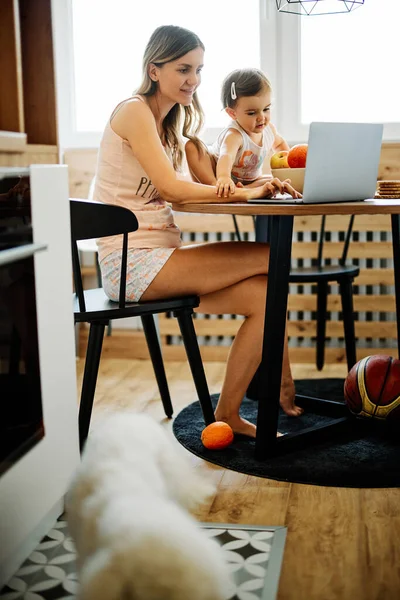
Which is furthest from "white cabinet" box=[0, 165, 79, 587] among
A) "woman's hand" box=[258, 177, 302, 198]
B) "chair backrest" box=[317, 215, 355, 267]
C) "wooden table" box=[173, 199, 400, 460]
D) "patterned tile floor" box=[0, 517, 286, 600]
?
"chair backrest" box=[317, 215, 355, 267]

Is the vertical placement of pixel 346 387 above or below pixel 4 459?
below

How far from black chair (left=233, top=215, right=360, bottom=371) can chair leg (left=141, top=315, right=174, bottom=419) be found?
52cm

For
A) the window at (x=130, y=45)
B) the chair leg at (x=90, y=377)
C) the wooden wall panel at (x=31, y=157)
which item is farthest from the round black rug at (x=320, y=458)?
the window at (x=130, y=45)

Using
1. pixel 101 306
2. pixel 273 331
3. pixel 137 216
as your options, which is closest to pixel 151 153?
pixel 137 216

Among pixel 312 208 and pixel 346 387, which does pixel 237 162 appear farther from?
pixel 346 387

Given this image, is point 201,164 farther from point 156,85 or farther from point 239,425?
point 239,425

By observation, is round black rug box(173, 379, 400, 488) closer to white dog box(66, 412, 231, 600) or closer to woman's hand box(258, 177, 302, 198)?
white dog box(66, 412, 231, 600)

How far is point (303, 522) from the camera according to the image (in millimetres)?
1827

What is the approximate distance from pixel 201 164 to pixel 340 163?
1.67 ft

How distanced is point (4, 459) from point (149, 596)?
35 cm

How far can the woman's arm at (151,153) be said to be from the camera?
2170mm

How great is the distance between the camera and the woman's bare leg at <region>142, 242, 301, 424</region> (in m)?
2.26

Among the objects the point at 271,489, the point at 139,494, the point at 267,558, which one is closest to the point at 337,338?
the point at 271,489

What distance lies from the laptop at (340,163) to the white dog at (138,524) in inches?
29.1
